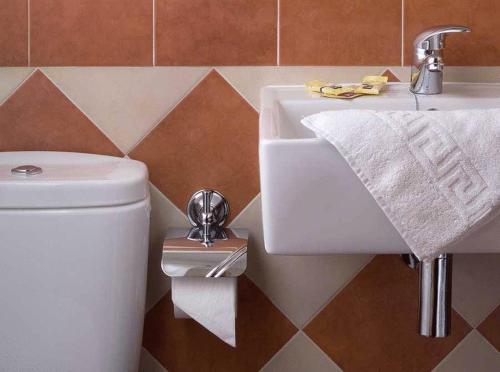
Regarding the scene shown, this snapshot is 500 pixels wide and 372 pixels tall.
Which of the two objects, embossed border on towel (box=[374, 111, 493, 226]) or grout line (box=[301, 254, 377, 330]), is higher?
embossed border on towel (box=[374, 111, 493, 226])

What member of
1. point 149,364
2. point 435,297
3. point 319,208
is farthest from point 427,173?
point 149,364

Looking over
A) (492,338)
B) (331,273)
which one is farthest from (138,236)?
(492,338)

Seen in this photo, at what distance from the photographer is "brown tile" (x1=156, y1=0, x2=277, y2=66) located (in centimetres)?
155

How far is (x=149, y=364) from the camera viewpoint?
64.6 inches

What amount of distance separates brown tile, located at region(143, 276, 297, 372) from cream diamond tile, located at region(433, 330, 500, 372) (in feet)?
1.11

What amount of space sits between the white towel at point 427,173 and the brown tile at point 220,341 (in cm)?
59

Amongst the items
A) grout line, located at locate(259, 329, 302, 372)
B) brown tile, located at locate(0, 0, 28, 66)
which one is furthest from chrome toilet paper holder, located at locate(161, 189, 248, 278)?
brown tile, located at locate(0, 0, 28, 66)

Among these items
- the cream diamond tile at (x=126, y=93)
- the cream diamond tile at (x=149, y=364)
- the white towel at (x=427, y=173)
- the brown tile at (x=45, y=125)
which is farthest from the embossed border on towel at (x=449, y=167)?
the cream diamond tile at (x=149, y=364)

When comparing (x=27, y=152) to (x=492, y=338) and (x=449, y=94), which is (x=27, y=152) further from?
(x=492, y=338)

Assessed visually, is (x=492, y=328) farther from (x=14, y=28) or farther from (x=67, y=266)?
(x=14, y=28)

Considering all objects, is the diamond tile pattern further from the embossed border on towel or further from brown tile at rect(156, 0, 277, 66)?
the embossed border on towel

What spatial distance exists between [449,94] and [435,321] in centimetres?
43

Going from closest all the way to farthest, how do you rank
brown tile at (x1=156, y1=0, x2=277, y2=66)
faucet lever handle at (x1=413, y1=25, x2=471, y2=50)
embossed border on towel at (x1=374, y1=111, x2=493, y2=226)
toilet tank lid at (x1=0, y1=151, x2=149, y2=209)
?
embossed border on towel at (x1=374, y1=111, x2=493, y2=226) → toilet tank lid at (x1=0, y1=151, x2=149, y2=209) → faucet lever handle at (x1=413, y1=25, x2=471, y2=50) → brown tile at (x1=156, y1=0, x2=277, y2=66)

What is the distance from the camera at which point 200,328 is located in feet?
5.33
